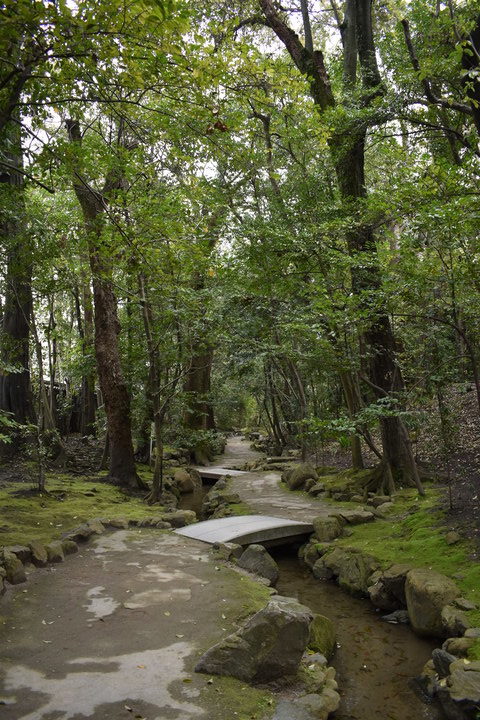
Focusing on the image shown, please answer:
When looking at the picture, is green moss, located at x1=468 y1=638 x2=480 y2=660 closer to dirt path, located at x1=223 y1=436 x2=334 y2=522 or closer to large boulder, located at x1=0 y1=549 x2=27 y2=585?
large boulder, located at x1=0 y1=549 x2=27 y2=585

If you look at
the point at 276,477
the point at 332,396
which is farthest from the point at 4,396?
the point at 332,396

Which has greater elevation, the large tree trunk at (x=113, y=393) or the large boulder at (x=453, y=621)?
the large tree trunk at (x=113, y=393)

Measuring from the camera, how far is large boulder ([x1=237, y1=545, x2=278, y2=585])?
636cm

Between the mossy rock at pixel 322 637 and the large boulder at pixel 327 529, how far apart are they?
2.86m

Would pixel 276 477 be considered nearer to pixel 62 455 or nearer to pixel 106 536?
pixel 62 455

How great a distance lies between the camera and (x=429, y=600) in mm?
5000

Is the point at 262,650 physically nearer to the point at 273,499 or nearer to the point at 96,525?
the point at 96,525

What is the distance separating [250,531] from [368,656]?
299 cm

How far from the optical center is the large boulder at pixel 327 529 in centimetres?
779

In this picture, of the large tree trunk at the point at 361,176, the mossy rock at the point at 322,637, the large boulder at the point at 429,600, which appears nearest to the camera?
the mossy rock at the point at 322,637

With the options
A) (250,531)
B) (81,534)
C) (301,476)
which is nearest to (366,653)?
(250,531)

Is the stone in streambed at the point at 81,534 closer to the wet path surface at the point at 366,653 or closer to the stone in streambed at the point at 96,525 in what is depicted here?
the stone in streambed at the point at 96,525

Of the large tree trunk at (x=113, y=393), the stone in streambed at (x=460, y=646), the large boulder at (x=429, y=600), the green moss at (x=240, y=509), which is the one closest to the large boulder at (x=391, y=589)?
the large boulder at (x=429, y=600)

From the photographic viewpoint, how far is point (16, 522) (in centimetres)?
719
